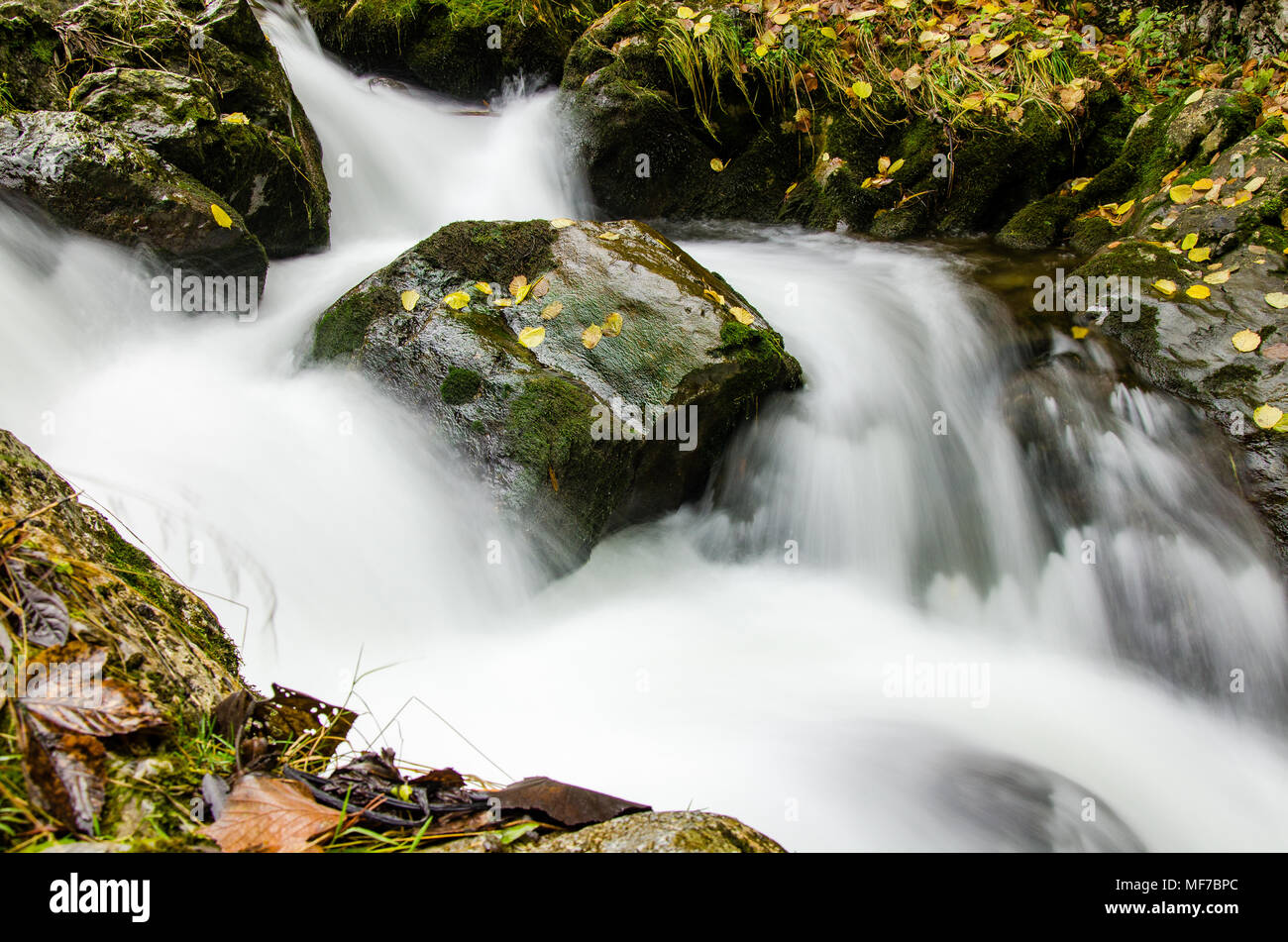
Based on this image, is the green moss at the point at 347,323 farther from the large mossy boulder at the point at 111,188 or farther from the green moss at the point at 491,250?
the large mossy boulder at the point at 111,188

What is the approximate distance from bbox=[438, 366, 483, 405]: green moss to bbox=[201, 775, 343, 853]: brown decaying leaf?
2486 mm

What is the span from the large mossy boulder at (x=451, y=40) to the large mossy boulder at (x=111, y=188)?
13.0 ft

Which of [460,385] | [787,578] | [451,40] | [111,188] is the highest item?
[451,40]

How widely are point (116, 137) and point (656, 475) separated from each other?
3666 mm

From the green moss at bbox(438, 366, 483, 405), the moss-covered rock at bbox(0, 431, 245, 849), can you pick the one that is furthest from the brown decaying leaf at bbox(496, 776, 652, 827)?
the green moss at bbox(438, 366, 483, 405)

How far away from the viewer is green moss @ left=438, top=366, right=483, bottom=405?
3770 mm

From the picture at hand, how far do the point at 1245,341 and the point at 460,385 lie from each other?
4137 millimetres

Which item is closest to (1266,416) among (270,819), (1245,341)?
(1245,341)

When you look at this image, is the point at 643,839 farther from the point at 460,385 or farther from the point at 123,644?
the point at 460,385

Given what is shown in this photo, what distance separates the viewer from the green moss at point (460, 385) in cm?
377

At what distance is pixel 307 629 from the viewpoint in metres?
3.21

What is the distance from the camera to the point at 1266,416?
12.5 ft

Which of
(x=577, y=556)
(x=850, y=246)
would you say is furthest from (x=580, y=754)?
(x=850, y=246)
